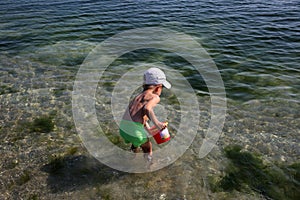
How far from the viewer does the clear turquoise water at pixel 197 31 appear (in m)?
11.8

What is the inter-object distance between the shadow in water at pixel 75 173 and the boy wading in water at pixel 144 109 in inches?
47.3

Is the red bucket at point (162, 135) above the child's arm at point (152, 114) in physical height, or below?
below

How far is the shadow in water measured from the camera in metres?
6.43

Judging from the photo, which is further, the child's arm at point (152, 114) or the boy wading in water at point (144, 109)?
the boy wading in water at point (144, 109)

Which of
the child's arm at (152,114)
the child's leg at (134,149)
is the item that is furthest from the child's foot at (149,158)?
the child's arm at (152,114)

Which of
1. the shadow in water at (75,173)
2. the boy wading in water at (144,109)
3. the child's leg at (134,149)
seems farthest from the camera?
the child's leg at (134,149)

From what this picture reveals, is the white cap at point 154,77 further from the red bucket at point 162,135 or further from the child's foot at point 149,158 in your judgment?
the child's foot at point 149,158

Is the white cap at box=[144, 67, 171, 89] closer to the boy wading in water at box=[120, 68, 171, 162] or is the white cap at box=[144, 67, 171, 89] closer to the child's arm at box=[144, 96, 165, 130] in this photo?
the boy wading in water at box=[120, 68, 171, 162]

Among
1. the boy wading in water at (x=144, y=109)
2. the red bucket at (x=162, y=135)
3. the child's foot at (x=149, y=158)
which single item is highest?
the boy wading in water at (x=144, y=109)

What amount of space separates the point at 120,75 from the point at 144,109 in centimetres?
642

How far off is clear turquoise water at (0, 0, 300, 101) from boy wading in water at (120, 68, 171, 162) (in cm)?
525

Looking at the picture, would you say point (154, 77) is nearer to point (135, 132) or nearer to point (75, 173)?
point (135, 132)

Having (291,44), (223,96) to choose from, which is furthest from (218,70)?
(291,44)

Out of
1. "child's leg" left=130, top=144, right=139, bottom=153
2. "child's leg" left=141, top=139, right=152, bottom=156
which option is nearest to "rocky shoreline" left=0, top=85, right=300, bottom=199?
"child's leg" left=141, top=139, right=152, bottom=156
